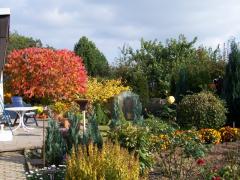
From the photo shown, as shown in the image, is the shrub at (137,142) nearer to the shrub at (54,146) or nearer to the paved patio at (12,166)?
the shrub at (54,146)

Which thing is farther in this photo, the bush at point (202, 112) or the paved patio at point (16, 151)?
the bush at point (202, 112)

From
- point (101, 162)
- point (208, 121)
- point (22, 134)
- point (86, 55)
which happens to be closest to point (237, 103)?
point (208, 121)

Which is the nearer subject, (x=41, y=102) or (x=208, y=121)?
(x=208, y=121)

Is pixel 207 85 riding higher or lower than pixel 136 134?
higher

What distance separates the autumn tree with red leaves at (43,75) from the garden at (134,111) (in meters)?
0.04

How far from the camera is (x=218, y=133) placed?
485 inches

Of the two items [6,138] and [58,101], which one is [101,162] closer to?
[6,138]

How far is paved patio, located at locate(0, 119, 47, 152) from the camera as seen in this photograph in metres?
11.1

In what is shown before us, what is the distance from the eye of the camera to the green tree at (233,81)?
16.3m

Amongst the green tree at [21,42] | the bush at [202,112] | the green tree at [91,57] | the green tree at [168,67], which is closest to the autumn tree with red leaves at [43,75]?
the green tree at [168,67]

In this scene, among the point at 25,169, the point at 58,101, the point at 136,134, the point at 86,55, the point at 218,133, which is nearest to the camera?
the point at 136,134

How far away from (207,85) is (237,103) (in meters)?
3.34

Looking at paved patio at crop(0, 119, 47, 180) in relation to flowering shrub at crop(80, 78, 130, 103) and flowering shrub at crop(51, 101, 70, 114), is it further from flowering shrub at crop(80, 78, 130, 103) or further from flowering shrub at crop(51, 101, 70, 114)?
flowering shrub at crop(80, 78, 130, 103)

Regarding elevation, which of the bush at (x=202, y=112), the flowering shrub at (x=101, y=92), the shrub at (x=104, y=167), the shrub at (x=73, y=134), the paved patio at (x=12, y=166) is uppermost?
the flowering shrub at (x=101, y=92)
